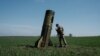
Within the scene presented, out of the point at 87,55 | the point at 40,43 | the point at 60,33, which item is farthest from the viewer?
the point at 60,33

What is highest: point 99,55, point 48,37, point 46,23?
point 46,23

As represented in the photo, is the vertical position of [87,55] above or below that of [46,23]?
below

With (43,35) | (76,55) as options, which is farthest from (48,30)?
(76,55)

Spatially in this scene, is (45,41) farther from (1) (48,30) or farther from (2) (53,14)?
(2) (53,14)

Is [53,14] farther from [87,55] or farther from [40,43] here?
[87,55]

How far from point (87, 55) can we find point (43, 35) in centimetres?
531

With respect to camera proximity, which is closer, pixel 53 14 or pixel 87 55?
pixel 87 55

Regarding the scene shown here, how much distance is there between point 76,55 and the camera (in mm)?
9961

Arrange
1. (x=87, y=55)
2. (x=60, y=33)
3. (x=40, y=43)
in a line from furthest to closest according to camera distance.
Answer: (x=60, y=33) → (x=40, y=43) → (x=87, y=55)

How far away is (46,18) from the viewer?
1473cm

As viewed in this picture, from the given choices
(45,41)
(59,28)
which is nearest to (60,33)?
(59,28)

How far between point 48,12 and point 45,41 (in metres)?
2.04

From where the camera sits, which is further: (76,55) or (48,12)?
(48,12)

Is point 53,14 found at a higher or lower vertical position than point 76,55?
higher
